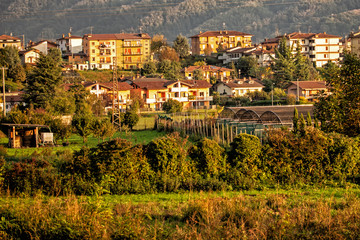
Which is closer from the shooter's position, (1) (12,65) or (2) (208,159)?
(2) (208,159)

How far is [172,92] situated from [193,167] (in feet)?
190

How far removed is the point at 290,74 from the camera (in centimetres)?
7981

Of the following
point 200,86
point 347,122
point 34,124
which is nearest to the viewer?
point 347,122

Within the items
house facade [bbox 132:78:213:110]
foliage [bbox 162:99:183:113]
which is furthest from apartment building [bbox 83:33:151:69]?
foliage [bbox 162:99:183:113]

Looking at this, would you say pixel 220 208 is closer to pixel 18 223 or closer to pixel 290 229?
pixel 290 229

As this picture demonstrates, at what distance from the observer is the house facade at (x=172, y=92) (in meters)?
73.0

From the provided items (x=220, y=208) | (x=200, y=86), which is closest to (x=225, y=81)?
(x=200, y=86)

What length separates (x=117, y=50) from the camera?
97.0m

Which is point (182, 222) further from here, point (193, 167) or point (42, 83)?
point (42, 83)

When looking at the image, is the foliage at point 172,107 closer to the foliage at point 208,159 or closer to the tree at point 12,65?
the tree at point 12,65

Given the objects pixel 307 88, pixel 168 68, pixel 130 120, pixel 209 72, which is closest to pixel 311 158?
pixel 130 120

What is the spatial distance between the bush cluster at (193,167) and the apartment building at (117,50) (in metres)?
77.5

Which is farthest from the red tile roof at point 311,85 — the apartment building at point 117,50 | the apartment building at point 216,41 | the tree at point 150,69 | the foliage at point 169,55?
the apartment building at point 216,41

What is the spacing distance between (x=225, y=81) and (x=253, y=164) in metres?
66.2
